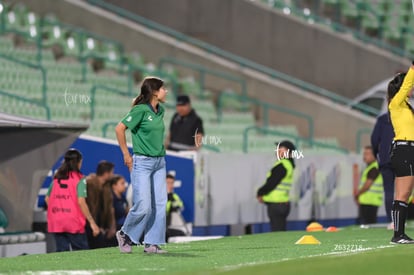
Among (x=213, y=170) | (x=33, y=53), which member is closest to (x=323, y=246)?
(x=213, y=170)

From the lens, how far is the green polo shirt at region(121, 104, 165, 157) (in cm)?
1385

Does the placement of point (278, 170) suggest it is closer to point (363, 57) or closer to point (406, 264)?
point (406, 264)

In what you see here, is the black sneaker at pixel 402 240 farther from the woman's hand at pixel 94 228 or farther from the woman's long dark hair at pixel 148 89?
the woman's hand at pixel 94 228

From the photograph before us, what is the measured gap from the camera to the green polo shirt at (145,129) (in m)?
13.9

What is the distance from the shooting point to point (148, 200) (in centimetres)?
1385

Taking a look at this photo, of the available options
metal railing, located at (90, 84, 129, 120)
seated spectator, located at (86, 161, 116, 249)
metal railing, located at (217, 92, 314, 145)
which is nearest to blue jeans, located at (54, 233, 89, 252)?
seated spectator, located at (86, 161, 116, 249)

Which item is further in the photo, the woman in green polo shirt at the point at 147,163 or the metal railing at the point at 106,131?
the metal railing at the point at 106,131

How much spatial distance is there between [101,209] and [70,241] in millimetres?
1004

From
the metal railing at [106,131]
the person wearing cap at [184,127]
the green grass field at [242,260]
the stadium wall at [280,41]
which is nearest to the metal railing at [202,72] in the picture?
the stadium wall at [280,41]

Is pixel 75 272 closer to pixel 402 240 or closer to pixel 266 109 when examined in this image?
pixel 402 240

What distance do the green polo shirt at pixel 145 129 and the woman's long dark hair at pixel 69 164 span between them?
11.2 ft

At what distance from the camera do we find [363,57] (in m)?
32.6

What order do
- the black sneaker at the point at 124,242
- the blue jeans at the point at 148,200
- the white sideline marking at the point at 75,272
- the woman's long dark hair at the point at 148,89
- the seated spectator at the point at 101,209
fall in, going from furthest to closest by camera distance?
the seated spectator at the point at 101,209 → the black sneaker at the point at 124,242 → the woman's long dark hair at the point at 148,89 → the blue jeans at the point at 148,200 → the white sideline marking at the point at 75,272

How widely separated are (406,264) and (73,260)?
3.50 metres
